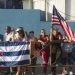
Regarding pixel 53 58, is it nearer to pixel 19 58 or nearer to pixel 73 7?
pixel 19 58

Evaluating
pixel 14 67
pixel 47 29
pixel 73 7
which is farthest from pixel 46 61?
pixel 73 7

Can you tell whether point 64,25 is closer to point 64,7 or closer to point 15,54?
point 15,54

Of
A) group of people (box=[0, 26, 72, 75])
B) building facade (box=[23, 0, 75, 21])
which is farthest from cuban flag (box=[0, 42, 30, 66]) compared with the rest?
building facade (box=[23, 0, 75, 21])

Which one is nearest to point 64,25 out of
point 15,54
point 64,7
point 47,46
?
point 47,46

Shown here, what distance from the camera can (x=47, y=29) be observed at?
20719mm

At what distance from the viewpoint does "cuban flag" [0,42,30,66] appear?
45.1ft

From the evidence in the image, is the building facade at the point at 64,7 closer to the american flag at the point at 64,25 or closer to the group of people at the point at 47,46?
the group of people at the point at 47,46

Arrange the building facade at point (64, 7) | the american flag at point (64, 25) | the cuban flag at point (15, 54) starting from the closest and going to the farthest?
the cuban flag at point (15, 54) → the american flag at point (64, 25) → the building facade at point (64, 7)

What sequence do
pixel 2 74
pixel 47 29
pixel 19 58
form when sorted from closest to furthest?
1. pixel 19 58
2. pixel 2 74
3. pixel 47 29

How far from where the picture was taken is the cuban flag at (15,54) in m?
13.8

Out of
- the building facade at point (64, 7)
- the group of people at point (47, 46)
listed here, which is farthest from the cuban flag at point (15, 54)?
the building facade at point (64, 7)

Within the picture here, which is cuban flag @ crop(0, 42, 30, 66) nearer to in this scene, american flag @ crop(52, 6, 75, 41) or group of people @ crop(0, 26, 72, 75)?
group of people @ crop(0, 26, 72, 75)

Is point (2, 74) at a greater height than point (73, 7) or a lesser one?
lesser

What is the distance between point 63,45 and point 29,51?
55.2 inches
